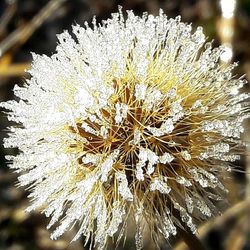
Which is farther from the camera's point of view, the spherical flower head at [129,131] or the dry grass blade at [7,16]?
the dry grass blade at [7,16]

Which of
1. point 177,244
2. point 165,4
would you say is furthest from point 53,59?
point 165,4

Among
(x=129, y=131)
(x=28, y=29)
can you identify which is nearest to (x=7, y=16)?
(x=28, y=29)

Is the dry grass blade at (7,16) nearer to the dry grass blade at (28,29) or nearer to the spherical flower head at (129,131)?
the dry grass blade at (28,29)

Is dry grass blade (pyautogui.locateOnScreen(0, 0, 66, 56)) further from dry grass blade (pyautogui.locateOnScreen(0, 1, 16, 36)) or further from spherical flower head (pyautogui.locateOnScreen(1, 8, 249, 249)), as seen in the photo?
spherical flower head (pyautogui.locateOnScreen(1, 8, 249, 249))

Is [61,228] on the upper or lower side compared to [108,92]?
lower

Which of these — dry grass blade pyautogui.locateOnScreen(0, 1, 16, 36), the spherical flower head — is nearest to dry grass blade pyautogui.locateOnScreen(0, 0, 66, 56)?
dry grass blade pyautogui.locateOnScreen(0, 1, 16, 36)

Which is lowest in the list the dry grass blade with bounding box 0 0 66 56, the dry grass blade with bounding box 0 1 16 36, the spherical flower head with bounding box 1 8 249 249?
the spherical flower head with bounding box 1 8 249 249

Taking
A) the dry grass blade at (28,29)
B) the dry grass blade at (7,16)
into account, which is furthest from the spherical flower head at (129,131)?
the dry grass blade at (7,16)

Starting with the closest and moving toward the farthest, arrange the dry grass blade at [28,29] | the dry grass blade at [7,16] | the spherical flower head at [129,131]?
the spherical flower head at [129,131] < the dry grass blade at [28,29] < the dry grass blade at [7,16]

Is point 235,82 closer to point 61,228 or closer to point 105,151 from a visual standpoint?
point 105,151
